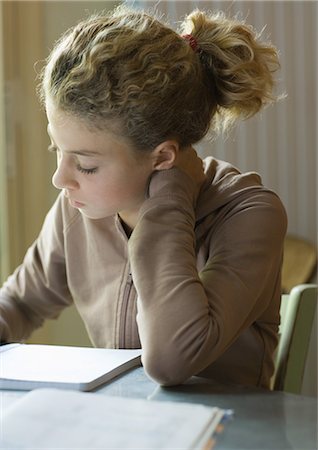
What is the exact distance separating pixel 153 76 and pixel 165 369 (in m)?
0.46

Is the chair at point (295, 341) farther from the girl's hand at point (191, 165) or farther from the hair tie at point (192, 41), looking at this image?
the hair tie at point (192, 41)

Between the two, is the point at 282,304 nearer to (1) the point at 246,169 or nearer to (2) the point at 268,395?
(2) the point at 268,395

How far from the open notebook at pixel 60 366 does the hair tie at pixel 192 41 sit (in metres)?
0.51

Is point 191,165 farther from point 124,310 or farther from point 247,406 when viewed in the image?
point 247,406

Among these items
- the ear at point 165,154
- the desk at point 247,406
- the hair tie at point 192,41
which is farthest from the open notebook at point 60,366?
the hair tie at point 192,41

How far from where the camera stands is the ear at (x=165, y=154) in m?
1.36

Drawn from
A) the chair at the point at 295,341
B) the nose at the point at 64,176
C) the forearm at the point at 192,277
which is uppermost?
the nose at the point at 64,176

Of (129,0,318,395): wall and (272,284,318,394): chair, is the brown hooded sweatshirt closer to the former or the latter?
(272,284,318,394): chair

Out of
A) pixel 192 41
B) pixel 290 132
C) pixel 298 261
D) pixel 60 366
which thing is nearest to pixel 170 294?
pixel 60 366

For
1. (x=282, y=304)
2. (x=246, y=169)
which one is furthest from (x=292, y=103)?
(x=282, y=304)

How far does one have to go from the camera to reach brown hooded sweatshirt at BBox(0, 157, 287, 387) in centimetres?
118

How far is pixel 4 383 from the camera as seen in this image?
1.12 m

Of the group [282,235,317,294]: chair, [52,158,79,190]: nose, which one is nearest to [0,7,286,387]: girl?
[52,158,79,190]: nose

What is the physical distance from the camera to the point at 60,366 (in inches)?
46.9
